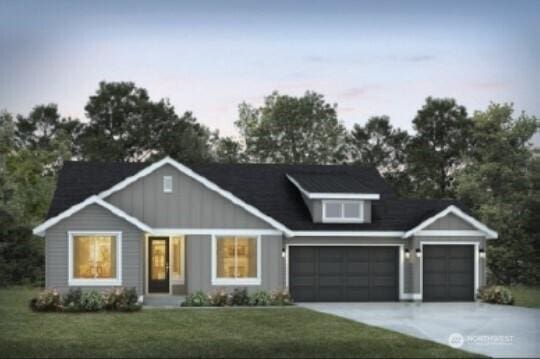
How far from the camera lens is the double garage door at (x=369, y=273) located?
27844 mm

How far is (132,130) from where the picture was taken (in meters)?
43.9

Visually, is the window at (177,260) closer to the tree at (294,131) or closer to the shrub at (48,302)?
the shrub at (48,302)

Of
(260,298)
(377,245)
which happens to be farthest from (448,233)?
(260,298)

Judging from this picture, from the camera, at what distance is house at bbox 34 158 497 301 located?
83.6 feet

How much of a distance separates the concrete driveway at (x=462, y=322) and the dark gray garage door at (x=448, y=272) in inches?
50.7

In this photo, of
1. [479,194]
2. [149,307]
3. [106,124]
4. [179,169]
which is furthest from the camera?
[106,124]

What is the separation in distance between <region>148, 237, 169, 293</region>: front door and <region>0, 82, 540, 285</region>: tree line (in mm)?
9647

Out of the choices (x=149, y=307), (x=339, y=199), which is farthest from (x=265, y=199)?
(x=149, y=307)

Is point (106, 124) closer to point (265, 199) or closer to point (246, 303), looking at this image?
point (265, 199)

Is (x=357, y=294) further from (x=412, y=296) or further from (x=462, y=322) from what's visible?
(x=462, y=322)

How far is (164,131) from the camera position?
147 ft

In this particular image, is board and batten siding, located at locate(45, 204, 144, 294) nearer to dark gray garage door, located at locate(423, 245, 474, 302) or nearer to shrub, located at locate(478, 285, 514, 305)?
dark gray garage door, located at locate(423, 245, 474, 302)

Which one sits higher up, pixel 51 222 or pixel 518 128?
pixel 518 128

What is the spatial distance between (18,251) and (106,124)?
30.6 ft
